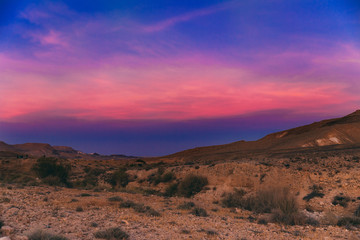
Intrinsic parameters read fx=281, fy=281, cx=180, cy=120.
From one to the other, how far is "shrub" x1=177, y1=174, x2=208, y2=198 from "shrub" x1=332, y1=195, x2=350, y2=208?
10.8 metres

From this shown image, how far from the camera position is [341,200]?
1858cm

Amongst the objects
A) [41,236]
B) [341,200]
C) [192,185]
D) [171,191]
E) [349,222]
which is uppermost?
[41,236]

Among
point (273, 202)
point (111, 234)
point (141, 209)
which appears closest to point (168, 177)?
point (273, 202)

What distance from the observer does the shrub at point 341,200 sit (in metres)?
18.0

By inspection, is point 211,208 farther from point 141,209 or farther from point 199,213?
point 141,209

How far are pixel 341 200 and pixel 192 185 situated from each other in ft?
38.9

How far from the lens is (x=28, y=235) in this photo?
7684 mm

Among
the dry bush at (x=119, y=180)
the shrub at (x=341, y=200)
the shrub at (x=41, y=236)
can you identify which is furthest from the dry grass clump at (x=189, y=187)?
the shrub at (x=41, y=236)

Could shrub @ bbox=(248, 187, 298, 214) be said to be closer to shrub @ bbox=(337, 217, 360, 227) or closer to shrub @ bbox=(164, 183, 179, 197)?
shrub @ bbox=(337, 217, 360, 227)

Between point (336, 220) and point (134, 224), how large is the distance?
8850 millimetres

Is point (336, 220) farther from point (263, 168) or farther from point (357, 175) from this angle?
point (263, 168)

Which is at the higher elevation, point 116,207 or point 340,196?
point 116,207

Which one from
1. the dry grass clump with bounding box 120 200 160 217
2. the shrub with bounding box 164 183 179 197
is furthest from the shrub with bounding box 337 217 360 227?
the shrub with bounding box 164 183 179 197

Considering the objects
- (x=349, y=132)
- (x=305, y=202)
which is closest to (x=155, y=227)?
(x=305, y=202)
